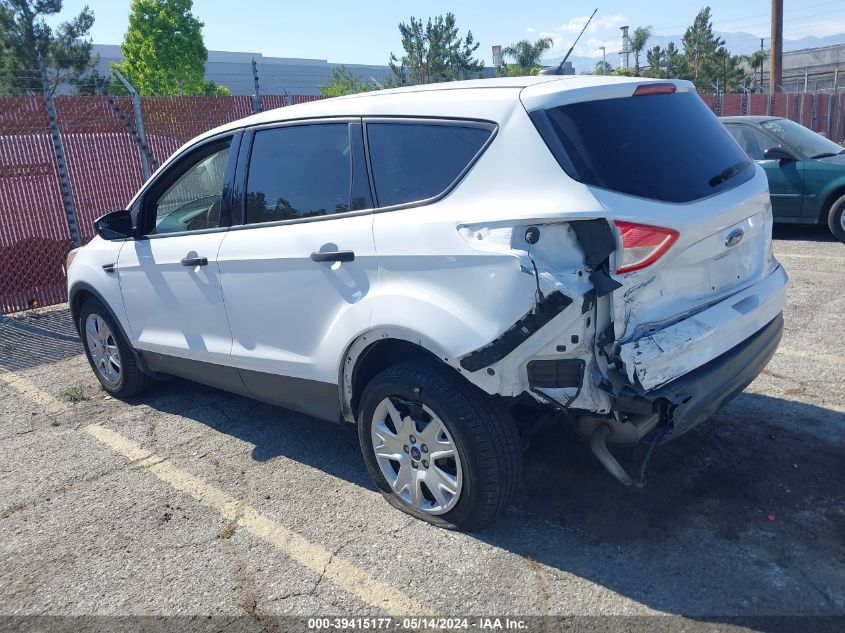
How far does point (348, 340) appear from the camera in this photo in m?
3.50

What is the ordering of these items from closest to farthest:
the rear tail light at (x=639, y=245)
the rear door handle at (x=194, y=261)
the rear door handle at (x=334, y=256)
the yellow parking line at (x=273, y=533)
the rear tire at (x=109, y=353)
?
the rear tail light at (x=639, y=245) → the yellow parking line at (x=273, y=533) → the rear door handle at (x=334, y=256) → the rear door handle at (x=194, y=261) → the rear tire at (x=109, y=353)

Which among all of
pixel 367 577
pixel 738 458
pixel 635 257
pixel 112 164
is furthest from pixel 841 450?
pixel 112 164

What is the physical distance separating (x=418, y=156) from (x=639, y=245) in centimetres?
111

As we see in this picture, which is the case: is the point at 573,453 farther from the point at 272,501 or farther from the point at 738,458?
the point at 272,501

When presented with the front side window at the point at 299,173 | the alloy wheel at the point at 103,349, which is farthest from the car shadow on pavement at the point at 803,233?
the alloy wheel at the point at 103,349

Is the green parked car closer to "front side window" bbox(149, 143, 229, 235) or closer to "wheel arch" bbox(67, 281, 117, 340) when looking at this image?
"front side window" bbox(149, 143, 229, 235)

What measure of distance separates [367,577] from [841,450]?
2.64m

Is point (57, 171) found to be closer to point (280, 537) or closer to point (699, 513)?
point (280, 537)

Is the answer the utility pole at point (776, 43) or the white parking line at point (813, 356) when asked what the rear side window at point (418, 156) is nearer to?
the white parking line at point (813, 356)

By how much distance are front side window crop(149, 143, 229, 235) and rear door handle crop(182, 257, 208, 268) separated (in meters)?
0.21

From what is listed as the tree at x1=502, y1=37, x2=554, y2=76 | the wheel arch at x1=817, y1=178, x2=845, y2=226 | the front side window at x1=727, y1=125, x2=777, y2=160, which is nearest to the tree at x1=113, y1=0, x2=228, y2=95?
the tree at x1=502, y1=37, x2=554, y2=76

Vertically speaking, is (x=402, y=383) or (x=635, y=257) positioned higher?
(x=635, y=257)

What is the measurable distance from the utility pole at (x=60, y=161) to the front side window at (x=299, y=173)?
5354mm

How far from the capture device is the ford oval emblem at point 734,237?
3206mm
